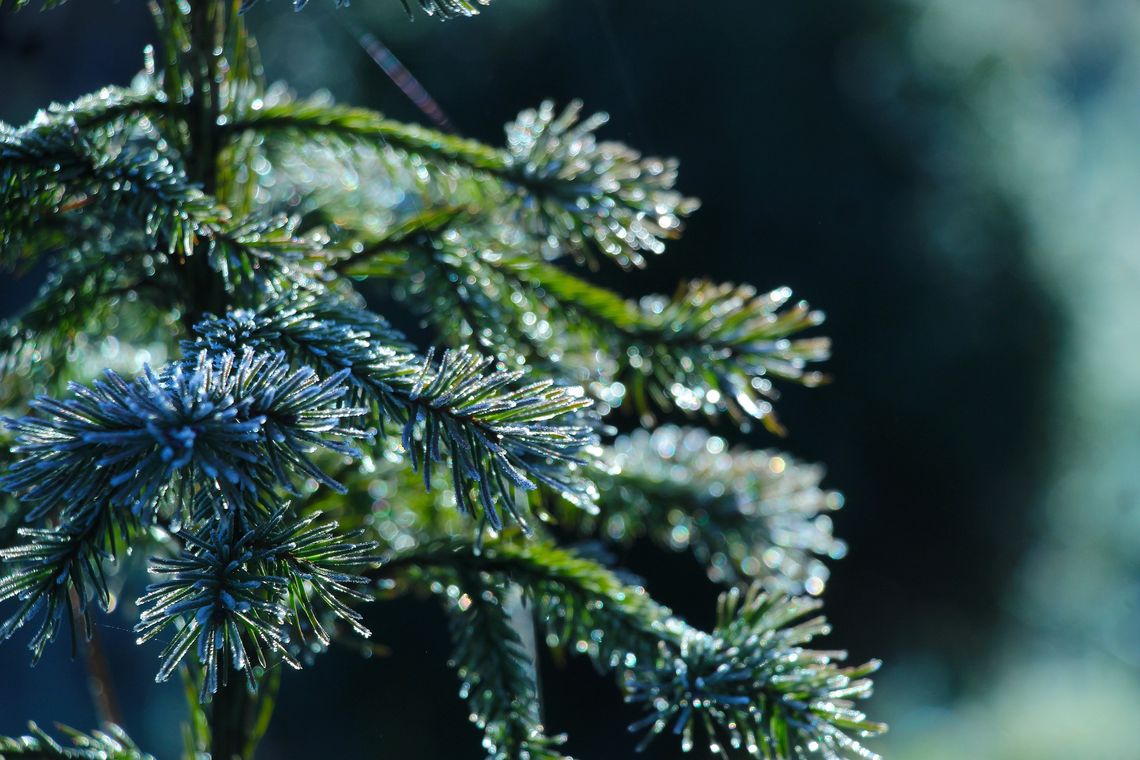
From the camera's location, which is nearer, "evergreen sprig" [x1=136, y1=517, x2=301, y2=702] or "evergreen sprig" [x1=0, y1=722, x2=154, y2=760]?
"evergreen sprig" [x1=136, y1=517, x2=301, y2=702]

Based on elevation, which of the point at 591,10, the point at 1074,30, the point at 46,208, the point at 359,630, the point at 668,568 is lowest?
the point at 359,630

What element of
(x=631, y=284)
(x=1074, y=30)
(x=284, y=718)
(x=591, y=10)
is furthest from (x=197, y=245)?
(x=1074, y=30)

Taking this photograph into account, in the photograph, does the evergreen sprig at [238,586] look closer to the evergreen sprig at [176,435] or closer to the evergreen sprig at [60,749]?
the evergreen sprig at [176,435]

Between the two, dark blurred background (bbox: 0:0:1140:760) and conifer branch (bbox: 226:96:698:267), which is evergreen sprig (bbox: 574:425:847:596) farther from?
dark blurred background (bbox: 0:0:1140:760)

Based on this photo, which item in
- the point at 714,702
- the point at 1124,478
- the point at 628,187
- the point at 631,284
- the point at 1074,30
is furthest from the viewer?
the point at 1074,30

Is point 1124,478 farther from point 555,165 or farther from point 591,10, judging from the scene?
point 555,165

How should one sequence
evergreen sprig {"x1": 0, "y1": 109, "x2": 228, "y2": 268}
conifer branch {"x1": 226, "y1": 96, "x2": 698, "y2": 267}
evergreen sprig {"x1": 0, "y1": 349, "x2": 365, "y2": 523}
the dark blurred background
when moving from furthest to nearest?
the dark blurred background < conifer branch {"x1": 226, "y1": 96, "x2": 698, "y2": 267} < evergreen sprig {"x1": 0, "y1": 109, "x2": 228, "y2": 268} < evergreen sprig {"x1": 0, "y1": 349, "x2": 365, "y2": 523}

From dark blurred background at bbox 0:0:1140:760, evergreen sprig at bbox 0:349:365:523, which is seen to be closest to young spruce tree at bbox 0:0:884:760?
evergreen sprig at bbox 0:349:365:523
